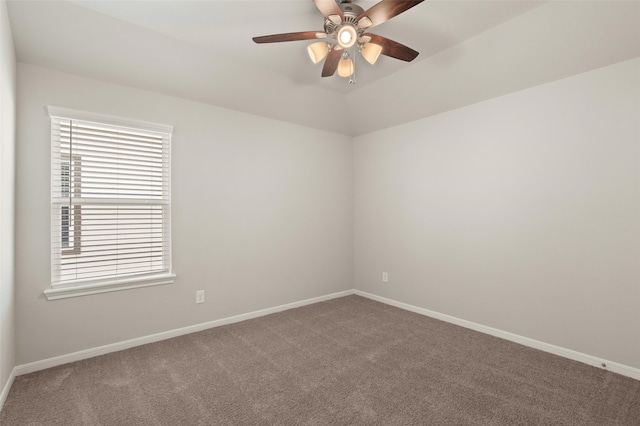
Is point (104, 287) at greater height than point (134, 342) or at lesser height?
greater

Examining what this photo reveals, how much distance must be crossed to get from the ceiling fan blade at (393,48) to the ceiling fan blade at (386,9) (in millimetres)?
179

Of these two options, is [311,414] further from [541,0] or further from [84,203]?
[541,0]

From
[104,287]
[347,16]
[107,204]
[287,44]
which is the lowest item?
[104,287]

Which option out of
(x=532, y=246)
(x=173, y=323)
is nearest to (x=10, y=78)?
(x=173, y=323)

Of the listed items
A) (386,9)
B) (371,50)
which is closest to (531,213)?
(371,50)

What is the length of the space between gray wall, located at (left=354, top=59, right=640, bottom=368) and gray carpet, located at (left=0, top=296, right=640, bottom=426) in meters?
0.39

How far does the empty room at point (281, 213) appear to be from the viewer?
214 cm

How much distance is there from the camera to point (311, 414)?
76.7 inches

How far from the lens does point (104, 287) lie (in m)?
2.75

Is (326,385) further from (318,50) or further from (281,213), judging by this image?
(318,50)

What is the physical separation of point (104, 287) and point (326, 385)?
2071 mm

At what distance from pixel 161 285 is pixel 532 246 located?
11.5 ft

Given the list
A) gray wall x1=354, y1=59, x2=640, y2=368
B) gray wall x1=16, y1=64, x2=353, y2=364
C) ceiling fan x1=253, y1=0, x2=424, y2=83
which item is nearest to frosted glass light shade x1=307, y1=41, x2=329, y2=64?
ceiling fan x1=253, y1=0, x2=424, y2=83

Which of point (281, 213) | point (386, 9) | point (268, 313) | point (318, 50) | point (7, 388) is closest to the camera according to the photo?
point (386, 9)
